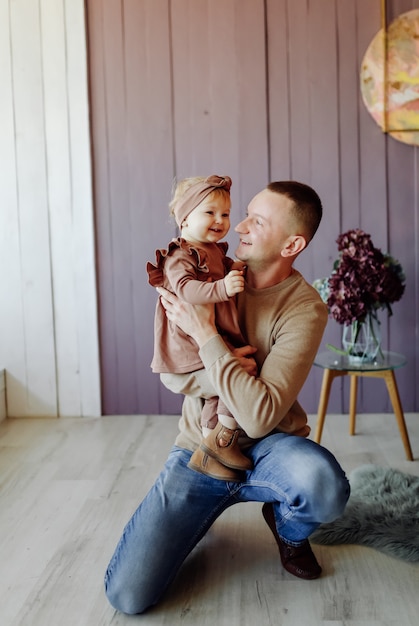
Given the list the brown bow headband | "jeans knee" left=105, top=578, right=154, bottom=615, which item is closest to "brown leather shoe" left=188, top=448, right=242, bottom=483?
"jeans knee" left=105, top=578, right=154, bottom=615

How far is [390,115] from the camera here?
11.5ft

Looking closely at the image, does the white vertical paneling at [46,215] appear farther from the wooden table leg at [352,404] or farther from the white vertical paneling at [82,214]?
the wooden table leg at [352,404]

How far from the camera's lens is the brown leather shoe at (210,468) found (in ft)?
6.51

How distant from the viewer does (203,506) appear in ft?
6.61

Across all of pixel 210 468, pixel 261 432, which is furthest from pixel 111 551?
pixel 261 432

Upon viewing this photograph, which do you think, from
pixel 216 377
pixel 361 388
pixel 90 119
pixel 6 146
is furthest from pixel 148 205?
pixel 216 377

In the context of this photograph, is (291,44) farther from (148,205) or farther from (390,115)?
(148,205)

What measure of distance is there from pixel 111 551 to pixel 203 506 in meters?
0.43

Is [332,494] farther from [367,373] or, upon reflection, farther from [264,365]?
[367,373]

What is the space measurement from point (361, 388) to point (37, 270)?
5.96 ft

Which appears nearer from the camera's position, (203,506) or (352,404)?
(203,506)

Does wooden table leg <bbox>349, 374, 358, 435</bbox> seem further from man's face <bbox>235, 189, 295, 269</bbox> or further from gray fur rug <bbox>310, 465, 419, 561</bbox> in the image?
man's face <bbox>235, 189, 295, 269</bbox>

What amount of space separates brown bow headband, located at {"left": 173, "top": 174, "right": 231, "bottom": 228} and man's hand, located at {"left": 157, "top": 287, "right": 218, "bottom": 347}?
0.85 ft

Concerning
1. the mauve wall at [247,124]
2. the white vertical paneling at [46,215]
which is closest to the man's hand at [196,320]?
the mauve wall at [247,124]
